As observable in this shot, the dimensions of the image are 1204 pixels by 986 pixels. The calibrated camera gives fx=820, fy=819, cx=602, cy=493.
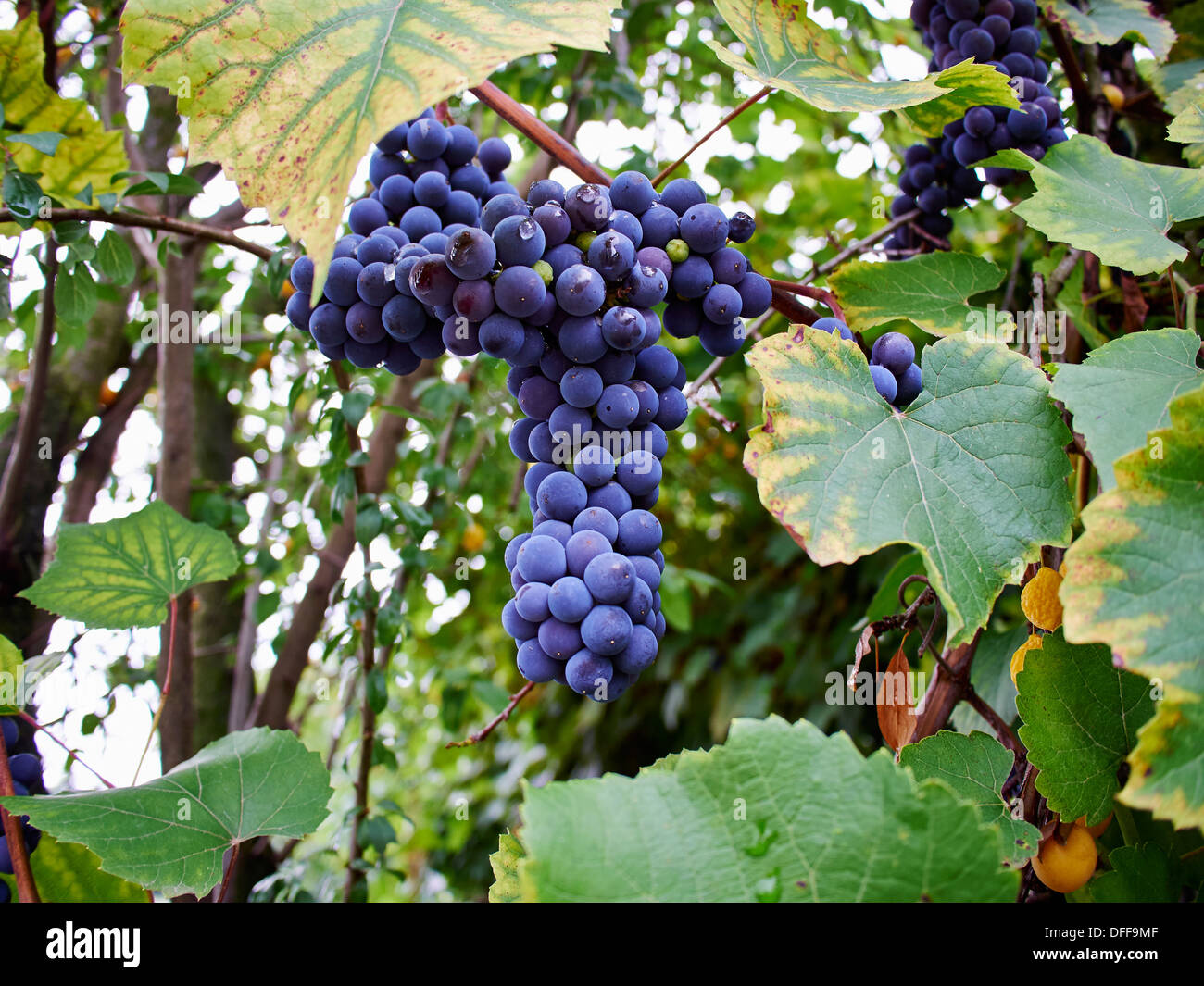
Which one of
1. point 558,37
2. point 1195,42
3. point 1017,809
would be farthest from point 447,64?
point 1195,42

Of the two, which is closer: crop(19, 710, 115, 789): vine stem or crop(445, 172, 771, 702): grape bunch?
crop(445, 172, 771, 702): grape bunch

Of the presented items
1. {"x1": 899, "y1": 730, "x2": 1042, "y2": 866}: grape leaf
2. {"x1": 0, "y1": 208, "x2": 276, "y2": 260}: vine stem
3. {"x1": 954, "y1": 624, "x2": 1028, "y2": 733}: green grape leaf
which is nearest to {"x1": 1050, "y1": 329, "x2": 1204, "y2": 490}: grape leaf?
{"x1": 899, "y1": 730, "x2": 1042, "y2": 866}: grape leaf

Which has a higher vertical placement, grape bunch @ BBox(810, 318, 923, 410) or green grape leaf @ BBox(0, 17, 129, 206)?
green grape leaf @ BBox(0, 17, 129, 206)

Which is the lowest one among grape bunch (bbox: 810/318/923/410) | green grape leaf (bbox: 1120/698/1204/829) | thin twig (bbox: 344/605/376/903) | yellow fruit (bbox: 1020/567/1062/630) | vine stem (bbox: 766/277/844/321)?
thin twig (bbox: 344/605/376/903)

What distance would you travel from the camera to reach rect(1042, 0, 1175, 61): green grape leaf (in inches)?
48.9

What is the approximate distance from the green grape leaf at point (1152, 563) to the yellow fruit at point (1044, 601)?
22cm

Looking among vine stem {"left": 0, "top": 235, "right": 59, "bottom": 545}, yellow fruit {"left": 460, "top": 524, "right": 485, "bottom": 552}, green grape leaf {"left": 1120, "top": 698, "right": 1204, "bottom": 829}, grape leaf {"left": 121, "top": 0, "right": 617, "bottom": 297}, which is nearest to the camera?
green grape leaf {"left": 1120, "top": 698, "right": 1204, "bottom": 829}

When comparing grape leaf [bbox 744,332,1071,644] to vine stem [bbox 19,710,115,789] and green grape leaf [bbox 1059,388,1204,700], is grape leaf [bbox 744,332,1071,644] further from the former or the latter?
vine stem [bbox 19,710,115,789]

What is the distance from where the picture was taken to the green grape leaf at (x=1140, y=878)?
0.76 metres

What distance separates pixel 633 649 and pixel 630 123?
1.99 m

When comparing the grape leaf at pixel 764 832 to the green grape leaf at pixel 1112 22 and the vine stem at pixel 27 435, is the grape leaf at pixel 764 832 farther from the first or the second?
the vine stem at pixel 27 435

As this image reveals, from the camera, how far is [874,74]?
7.16 ft

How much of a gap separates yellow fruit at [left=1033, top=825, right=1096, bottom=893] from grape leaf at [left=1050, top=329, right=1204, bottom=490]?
35cm

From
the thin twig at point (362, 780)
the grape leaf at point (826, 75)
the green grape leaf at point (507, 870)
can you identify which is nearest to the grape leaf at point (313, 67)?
the grape leaf at point (826, 75)
